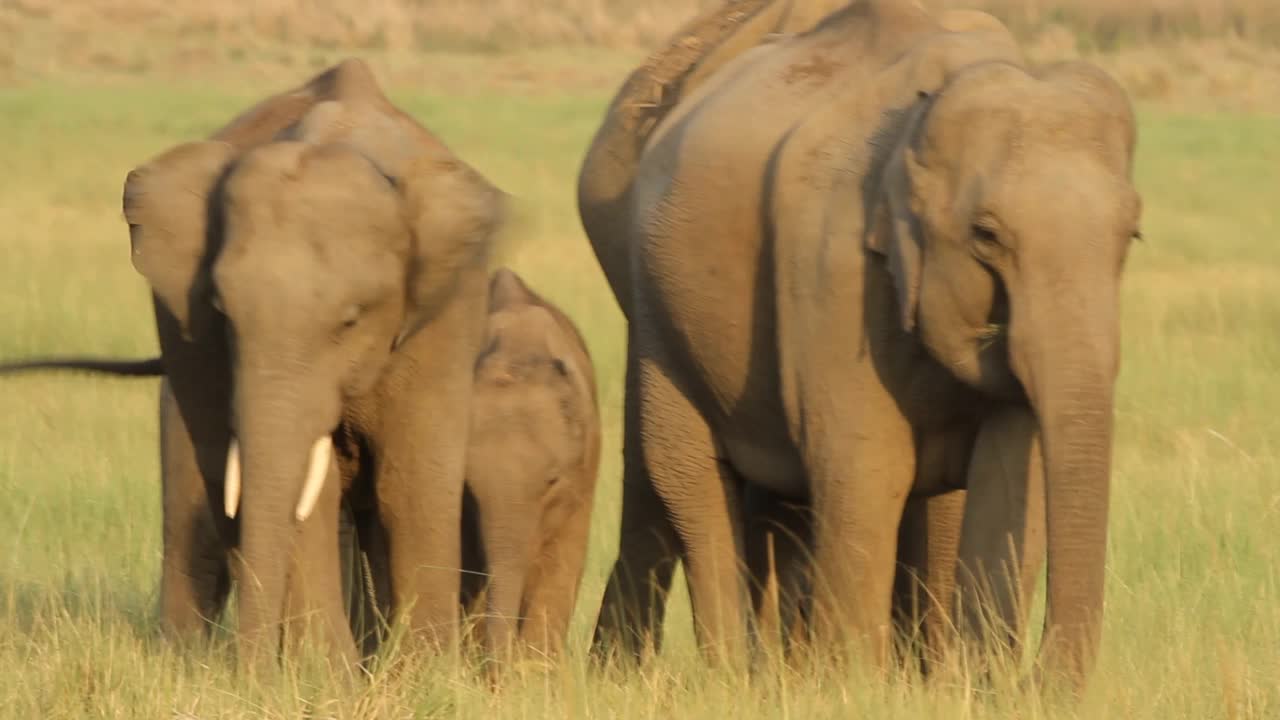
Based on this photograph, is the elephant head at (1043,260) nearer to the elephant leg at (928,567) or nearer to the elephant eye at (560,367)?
the elephant leg at (928,567)

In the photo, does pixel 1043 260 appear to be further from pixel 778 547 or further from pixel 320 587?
pixel 778 547

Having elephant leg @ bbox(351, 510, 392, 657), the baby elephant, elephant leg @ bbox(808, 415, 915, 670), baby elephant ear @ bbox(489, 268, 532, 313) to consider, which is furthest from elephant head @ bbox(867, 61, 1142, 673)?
baby elephant ear @ bbox(489, 268, 532, 313)

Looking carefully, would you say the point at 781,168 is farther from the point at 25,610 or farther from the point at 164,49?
the point at 164,49

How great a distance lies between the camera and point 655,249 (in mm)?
5672

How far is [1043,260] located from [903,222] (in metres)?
0.36

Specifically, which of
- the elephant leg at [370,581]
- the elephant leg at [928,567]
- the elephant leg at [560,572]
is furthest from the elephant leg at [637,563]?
the elephant leg at [928,567]

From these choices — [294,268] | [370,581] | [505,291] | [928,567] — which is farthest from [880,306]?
[505,291]

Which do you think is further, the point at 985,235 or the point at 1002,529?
the point at 1002,529

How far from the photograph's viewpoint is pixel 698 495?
5.95 m

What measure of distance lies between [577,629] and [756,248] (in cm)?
238

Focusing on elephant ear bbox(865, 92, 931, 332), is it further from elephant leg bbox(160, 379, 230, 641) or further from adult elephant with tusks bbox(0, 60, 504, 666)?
elephant leg bbox(160, 379, 230, 641)

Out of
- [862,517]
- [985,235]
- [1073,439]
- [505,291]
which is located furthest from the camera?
[505,291]

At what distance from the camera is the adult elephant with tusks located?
485cm

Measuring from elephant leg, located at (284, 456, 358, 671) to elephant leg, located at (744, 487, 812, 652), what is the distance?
1.17 m
